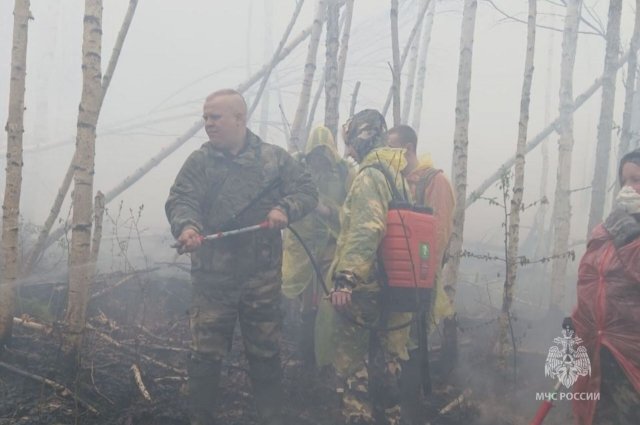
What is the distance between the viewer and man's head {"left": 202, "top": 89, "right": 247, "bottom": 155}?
3.59 meters

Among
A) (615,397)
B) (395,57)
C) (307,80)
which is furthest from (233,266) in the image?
(307,80)

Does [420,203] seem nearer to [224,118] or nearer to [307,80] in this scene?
[224,118]

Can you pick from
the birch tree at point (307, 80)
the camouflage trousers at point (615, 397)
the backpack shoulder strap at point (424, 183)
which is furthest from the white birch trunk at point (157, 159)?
the camouflage trousers at point (615, 397)

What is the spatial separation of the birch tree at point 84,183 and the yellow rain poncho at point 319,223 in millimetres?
1792

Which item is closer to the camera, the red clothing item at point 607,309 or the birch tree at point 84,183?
the red clothing item at point 607,309

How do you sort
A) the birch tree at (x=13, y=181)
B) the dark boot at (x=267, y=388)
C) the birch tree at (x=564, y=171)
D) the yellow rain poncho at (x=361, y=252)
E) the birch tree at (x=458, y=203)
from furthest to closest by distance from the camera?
the birch tree at (x=564, y=171) < the birch tree at (x=458, y=203) < the birch tree at (x=13, y=181) < the dark boot at (x=267, y=388) < the yellow rain poncho at (x=361, y=252)

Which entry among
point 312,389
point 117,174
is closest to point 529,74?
point 312,389

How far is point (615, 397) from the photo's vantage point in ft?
9.49

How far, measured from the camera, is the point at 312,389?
4527 millimetres

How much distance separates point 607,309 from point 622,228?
18.3 inches

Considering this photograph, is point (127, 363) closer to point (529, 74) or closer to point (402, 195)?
point (402, 195)

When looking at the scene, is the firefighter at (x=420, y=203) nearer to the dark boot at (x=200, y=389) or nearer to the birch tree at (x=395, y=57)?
the dark boot at (x=200, y=389)

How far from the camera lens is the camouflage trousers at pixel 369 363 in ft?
11.7

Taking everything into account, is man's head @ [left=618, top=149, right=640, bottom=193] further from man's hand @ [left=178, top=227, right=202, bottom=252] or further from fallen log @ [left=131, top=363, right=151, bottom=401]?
fallen log @ [left=131, top=363, right=151, bottom=401]
